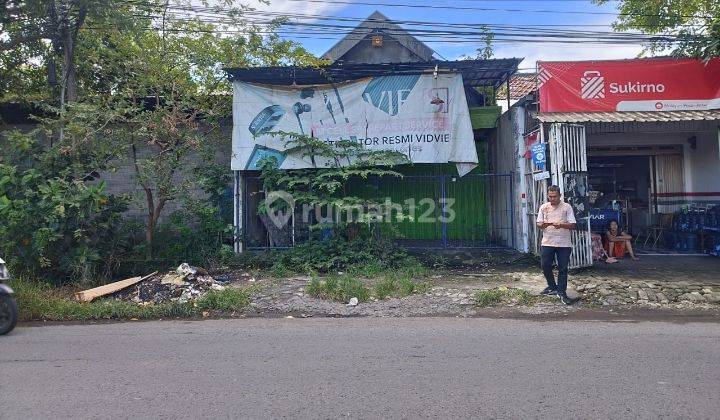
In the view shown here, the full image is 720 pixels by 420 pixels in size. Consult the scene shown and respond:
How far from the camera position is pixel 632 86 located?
34.3ft

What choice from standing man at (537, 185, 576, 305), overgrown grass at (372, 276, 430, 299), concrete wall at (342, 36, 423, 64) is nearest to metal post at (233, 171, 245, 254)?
overgrown grass at (372, 276, 430, 299)

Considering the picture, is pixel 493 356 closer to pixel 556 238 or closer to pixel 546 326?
pixel 546 326

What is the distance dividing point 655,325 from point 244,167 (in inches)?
323

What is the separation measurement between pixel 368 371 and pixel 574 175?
21.1 feet

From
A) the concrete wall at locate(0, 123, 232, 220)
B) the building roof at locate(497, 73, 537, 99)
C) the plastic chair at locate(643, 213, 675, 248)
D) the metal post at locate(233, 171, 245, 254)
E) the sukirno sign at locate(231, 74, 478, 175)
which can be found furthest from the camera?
the building roof at locate(497, 73, 537, 99)

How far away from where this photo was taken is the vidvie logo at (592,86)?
10.5 metres

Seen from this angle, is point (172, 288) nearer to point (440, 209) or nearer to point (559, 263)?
point (559, 263)

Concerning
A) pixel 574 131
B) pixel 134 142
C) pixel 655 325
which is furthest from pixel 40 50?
pixel 655 325

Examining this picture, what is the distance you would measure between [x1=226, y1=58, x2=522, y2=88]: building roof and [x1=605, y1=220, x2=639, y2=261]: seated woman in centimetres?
403

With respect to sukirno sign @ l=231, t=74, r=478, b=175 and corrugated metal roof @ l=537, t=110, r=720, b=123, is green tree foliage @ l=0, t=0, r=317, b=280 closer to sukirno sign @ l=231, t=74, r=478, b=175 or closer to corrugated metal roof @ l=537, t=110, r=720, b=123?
sukirno sign @ l=231, t=74, r=478, b=175

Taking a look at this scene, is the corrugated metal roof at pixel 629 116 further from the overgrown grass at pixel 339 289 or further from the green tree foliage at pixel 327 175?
the overgrown grass at pixel 339 289

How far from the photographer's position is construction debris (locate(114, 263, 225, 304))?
28.5 feet

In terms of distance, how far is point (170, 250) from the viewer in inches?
436

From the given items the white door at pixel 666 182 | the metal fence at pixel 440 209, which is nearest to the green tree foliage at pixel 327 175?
the metal fence at pixel 440 209
